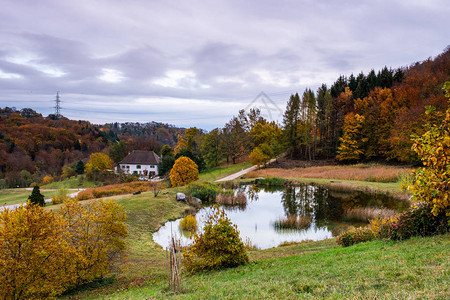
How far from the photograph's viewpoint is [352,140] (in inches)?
1922

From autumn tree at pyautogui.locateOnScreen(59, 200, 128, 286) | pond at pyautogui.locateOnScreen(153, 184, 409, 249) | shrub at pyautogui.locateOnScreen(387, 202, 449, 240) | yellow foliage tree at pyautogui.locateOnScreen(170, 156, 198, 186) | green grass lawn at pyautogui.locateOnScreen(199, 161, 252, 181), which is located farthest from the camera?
green grass lawn at pyautogui.locateOnScreen(199, 161, 252, 181)

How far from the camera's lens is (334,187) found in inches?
1136

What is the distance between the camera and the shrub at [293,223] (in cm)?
1730

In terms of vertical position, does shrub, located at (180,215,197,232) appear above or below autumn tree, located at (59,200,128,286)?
below

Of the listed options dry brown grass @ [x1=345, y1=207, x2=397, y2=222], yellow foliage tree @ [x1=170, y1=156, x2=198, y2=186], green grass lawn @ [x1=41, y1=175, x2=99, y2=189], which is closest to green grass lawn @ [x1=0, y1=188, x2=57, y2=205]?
green grass lawn @ [x1=41, y1=175, x2=99, y2=189]

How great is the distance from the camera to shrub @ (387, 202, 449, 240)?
752 cm

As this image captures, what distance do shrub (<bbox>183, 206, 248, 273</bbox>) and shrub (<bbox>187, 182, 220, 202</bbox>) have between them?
1742cm

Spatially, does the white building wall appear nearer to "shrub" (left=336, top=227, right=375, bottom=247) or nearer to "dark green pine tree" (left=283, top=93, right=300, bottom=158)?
"dark green pine tree" (left=283, top=93, right=300, bottom=158)

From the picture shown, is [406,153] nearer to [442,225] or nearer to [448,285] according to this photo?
[442,225]

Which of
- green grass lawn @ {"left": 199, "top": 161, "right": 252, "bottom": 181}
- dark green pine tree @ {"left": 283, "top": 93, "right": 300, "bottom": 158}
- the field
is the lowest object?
green grass lawn @ {"left": 199, "top": 161, "right": 252, "bottom": 181}

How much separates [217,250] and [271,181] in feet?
87.5

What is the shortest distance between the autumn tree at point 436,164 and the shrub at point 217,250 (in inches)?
214

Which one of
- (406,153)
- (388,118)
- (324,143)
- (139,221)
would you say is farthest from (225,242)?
(324,143)

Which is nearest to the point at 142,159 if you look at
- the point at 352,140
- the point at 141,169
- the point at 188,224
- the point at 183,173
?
the point at 141,169
